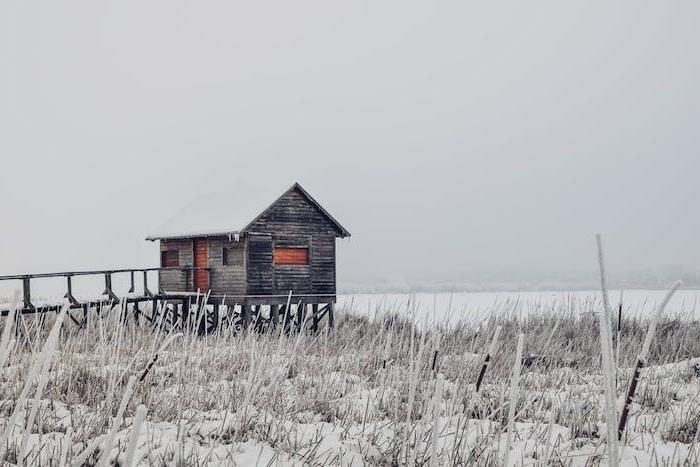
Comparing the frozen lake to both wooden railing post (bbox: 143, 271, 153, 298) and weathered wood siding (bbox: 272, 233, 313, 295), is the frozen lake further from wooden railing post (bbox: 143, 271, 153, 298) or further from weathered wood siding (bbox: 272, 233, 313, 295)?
wooden railing post (bbox: 143, 271, 153, 298)

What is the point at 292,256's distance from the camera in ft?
79.8

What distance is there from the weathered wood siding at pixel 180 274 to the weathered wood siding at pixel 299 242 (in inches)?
144

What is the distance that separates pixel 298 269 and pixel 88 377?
59.0 ft

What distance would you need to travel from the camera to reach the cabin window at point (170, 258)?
26442 millimetres

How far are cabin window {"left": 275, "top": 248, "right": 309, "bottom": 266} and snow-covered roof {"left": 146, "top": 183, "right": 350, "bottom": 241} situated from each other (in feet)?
5.81

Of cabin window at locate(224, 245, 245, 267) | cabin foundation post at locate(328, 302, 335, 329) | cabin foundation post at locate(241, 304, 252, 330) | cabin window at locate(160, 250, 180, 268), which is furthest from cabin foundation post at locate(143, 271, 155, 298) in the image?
cabin foundation post at locate(328, 302, 335, 329)

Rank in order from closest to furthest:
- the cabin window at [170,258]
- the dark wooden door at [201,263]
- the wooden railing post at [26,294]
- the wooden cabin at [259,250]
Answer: the wooden railing post at [26,294]
the wooden cabin at [259,250]
the dark wooden door at [201,263]
the cabin window at [170,258]

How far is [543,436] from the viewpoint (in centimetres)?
552

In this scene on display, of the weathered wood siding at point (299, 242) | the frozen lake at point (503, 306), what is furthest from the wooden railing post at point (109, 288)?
the frozen lake at point (503, 306)

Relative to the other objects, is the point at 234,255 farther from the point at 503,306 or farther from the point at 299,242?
the point at 503,306

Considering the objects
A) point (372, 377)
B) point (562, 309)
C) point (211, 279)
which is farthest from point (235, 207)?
point (372, 377)

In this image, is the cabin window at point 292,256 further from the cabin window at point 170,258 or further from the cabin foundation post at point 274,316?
the cabin window at point 170,258

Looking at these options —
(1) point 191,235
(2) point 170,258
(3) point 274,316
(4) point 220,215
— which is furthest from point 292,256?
(2) point 170,258

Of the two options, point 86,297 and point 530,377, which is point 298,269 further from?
point 530,377
